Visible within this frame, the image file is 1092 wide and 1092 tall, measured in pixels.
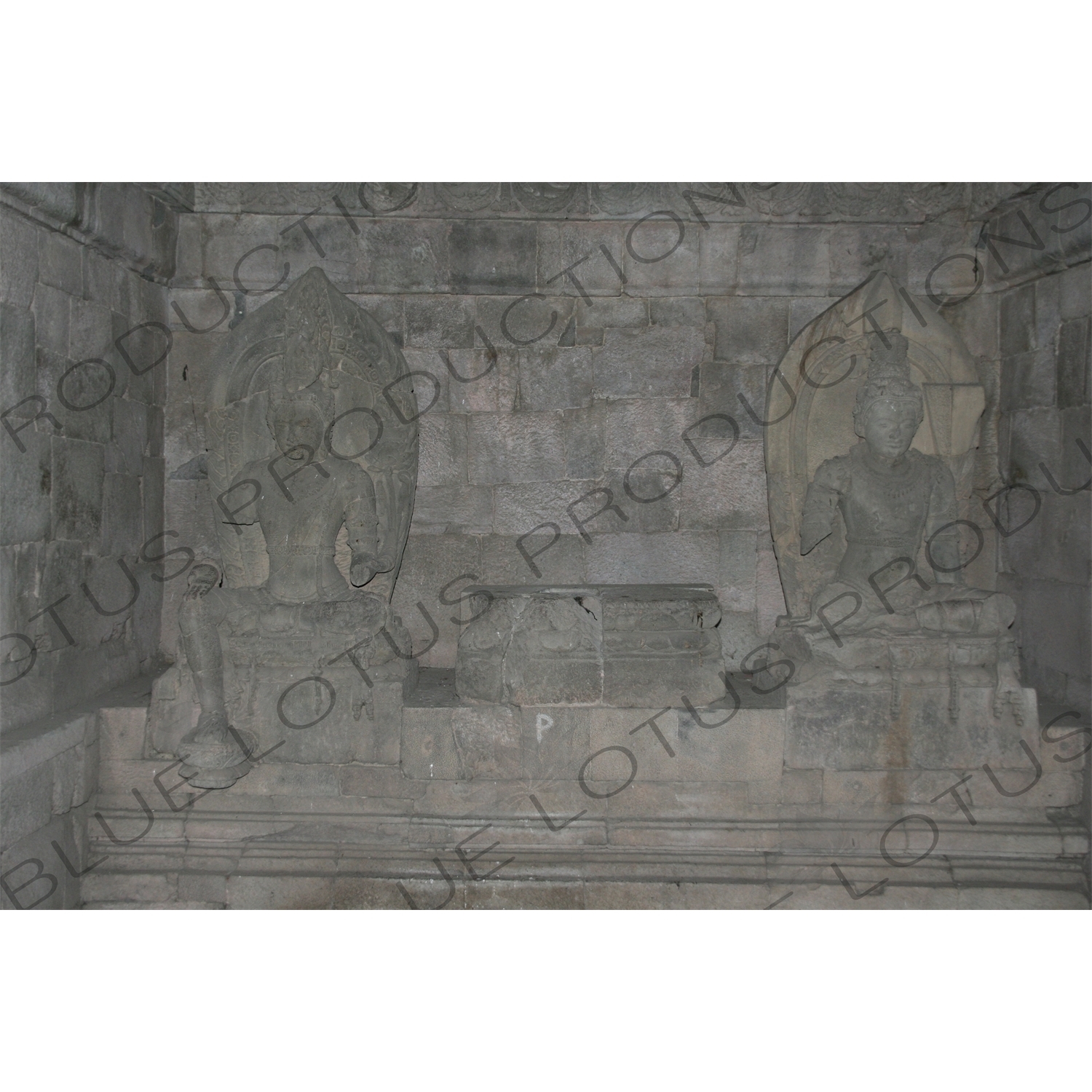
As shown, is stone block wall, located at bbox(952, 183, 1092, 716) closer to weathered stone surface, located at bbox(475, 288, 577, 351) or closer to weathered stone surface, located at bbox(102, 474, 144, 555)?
weathered stone surface, located at bbox(475, 288, 577, 351)

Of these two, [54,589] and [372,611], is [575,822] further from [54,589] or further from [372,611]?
[54,589]

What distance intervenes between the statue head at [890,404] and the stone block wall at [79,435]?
149 inches

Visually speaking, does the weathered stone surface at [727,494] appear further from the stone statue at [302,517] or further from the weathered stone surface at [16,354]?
the weathered stone surface at [16,354]

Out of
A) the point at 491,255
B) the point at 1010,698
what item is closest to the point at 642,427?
the point at 491,255

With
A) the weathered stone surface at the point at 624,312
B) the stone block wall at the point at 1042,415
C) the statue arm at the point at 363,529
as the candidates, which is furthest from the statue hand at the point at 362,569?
the stone block wall at the point at 1042,415

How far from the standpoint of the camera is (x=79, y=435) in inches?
170

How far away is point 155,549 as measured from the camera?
5.09 m

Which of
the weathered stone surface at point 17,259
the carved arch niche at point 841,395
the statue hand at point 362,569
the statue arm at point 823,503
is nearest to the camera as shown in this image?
the weathered stone surface at point 17,259

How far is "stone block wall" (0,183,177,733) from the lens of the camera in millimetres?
3834

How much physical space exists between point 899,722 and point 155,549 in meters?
4.07

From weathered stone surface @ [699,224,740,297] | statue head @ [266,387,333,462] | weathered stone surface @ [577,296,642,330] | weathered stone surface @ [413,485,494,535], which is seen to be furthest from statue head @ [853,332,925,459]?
statue head @ [266,387,333,462]

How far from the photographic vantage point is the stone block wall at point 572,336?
491cm

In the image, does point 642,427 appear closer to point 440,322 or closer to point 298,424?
point 440,322

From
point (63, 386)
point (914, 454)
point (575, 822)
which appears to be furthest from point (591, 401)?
point (63, 386)
